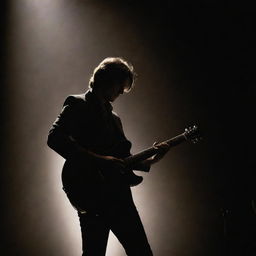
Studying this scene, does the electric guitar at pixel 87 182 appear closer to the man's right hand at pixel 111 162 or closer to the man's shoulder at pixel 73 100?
the man's right hand at pixel 111 162

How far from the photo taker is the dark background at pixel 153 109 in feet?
7.06

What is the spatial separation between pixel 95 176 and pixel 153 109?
3.62 feet

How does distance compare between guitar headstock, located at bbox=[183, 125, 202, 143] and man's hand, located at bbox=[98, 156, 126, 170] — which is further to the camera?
guitar headstock, located at bbox=[183, 125, 202, 143]

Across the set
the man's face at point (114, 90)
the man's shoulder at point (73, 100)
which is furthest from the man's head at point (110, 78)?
A: the man's shoulder at point (73, 100)

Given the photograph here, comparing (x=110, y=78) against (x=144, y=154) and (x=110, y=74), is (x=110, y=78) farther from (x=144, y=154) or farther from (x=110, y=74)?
(x=144, y=154)

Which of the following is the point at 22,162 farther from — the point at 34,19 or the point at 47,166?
the point at 34,19

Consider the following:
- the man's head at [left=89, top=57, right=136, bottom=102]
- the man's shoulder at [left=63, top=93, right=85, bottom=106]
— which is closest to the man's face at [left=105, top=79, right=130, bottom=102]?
the man's head at [left=89, top=57, right=136, bottom=102]

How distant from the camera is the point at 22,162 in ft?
7.95

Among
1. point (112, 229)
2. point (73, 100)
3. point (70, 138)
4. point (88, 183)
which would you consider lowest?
point (112, 229)

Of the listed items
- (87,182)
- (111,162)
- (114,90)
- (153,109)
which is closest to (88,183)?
(87,182)

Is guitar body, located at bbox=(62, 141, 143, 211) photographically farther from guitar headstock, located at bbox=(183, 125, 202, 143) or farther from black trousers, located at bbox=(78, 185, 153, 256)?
guitar headstock, located at bbox=(183, 125, 202, 143)

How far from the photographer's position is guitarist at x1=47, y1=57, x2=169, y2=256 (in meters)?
1.28

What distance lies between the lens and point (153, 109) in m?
2.32

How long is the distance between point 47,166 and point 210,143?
1241mm
